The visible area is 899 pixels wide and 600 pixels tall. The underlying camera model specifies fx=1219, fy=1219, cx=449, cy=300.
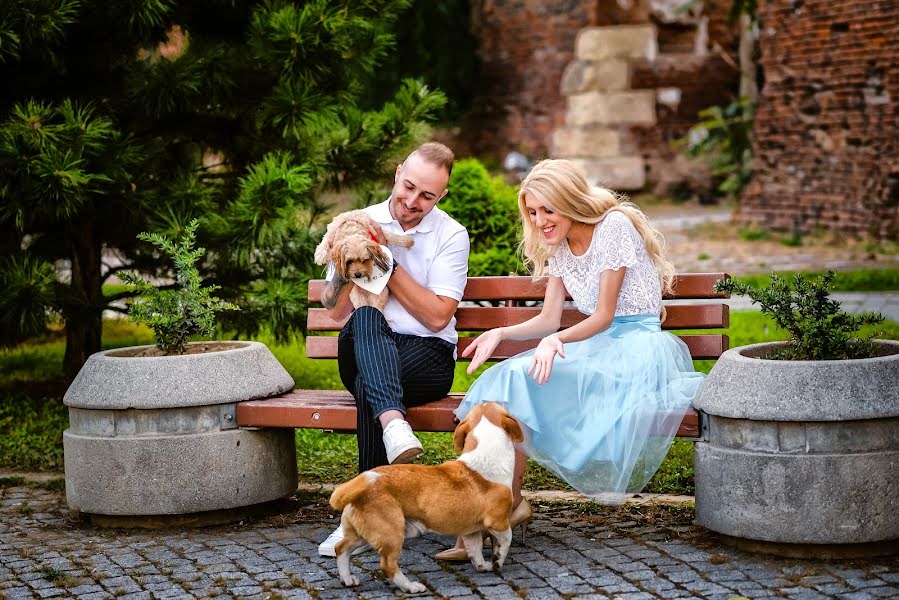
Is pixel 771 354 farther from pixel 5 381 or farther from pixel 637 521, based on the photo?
pixel 5 381

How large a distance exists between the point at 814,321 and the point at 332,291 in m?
1.85

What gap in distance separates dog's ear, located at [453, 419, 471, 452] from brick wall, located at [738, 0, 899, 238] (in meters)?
9.21

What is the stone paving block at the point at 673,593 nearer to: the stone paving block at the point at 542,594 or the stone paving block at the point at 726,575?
the stone paving block at the point at 726,575

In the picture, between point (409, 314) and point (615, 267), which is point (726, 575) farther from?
point (409, 314)

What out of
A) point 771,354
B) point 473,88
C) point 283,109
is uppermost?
point 473,88

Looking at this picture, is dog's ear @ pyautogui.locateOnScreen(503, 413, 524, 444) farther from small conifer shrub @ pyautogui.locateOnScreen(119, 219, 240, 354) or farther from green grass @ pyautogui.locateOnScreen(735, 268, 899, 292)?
green grass @ pyautogui.locateOnScreen(735, 268, 899, 292)

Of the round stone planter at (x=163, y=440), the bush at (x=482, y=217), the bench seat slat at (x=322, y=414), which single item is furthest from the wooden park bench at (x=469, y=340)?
the bush at (x=482, y=217)

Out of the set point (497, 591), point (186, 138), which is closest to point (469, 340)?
point (497, 591)

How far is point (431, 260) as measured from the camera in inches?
193

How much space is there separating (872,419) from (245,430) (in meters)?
2.38

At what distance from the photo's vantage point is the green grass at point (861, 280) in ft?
32.9

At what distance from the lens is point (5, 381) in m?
8.27

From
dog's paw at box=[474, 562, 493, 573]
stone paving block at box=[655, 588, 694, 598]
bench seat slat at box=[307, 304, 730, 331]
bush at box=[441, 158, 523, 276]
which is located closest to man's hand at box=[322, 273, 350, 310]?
bench seat slat at box=[307, 304, 730, 331]

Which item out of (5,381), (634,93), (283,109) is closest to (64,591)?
(283,109)
